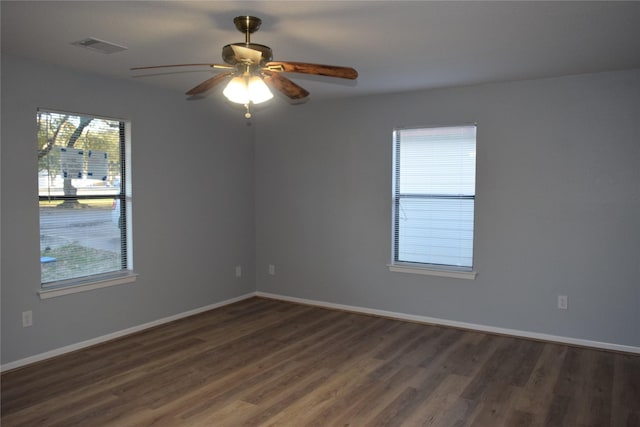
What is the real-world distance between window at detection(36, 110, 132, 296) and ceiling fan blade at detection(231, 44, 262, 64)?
2.17 metres

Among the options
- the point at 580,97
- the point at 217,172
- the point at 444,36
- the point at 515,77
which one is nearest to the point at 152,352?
the point at 217,172

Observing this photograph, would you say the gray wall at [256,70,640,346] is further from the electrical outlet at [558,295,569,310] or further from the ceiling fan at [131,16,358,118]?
the ceiling fan at [131,16,358,118]

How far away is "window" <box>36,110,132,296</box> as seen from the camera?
12.7 feet

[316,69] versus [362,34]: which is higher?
[362,34]

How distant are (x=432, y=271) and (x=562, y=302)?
1.19 metres

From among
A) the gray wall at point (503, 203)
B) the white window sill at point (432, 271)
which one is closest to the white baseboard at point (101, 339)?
the gray wall at point (503, 203)

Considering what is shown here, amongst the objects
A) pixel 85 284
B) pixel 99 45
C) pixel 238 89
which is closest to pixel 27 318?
pixel 85 284

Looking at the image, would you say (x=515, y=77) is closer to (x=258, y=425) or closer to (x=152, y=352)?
(x=258, y=425)

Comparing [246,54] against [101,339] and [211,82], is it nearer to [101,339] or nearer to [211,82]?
[211,82]

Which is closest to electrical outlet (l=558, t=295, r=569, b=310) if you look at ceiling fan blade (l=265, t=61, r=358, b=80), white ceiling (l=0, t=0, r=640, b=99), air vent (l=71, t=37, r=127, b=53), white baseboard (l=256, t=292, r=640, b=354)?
white baseboard (l=256, t=292, r=640, b=354)

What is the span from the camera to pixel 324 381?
11.3 feet

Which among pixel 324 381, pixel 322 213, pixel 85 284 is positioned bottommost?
pixel 324 381

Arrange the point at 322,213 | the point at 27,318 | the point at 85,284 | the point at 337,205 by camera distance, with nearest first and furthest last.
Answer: the point at 27,318, the point at 85,284, the point at 337,205, the point at 322,213

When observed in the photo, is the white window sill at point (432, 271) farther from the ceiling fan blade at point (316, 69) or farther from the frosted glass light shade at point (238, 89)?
the frosted glass light shade at point (238, 89)
